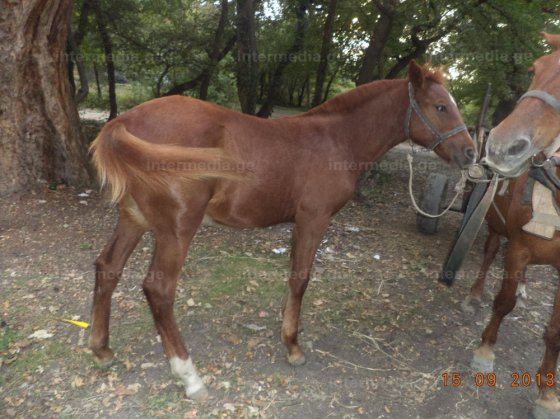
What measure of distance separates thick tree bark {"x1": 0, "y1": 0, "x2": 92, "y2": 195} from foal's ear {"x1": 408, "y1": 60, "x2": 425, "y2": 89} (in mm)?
4633

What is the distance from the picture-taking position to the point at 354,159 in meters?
3.11

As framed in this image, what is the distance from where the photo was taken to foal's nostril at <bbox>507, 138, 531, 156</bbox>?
1.73m

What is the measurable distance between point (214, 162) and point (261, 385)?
1804 mm

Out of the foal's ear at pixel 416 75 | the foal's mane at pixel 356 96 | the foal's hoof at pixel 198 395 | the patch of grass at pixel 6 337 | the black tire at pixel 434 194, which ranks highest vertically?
the foal's ear at pixel 416 75

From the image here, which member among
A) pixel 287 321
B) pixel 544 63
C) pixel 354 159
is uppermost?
pixel 544 63

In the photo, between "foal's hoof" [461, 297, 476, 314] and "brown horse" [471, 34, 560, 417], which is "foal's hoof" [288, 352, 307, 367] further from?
"foal's hoof" [461, 297, 476, 314]

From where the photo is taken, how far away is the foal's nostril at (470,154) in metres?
2.83

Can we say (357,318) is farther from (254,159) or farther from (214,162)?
(214,162)

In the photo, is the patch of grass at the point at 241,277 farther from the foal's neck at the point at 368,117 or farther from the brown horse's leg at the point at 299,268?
the foal's neck at the point at 368,117

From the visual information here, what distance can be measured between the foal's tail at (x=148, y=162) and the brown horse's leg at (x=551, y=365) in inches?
99.2

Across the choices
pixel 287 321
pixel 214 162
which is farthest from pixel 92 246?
pixel 214 162

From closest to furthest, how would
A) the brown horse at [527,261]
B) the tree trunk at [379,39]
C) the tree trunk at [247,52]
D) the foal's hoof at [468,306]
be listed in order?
the brown horse at [527,261], the foal's hoof at [468,306], the tree trunk at [379,39], the tree trunk at [247,52]

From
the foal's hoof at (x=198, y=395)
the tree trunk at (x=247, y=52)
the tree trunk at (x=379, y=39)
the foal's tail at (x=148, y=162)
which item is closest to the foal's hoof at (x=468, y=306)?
the foal's hoof at (x=198, y=395)

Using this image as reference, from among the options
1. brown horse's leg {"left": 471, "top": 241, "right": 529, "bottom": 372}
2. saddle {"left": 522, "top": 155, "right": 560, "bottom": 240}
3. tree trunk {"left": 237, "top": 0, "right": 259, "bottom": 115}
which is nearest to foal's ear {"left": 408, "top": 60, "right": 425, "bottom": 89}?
saddle {"left": 522, "top": 155, "right": 560, "bottom": 240}
